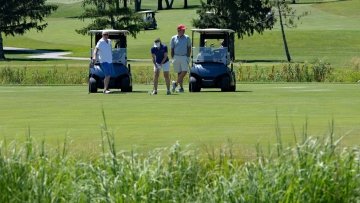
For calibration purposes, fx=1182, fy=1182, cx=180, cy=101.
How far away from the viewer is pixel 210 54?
115 ft

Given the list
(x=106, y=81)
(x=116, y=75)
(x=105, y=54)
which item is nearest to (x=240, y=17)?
(x=116, y=75)

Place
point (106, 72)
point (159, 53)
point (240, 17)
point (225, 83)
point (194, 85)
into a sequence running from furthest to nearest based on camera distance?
point (240, 17) → point (225, 83) → point (194, 85) → point (159, 53) → point (106, 72)

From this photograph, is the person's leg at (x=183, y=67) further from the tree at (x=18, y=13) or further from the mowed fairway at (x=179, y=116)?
the tree at (x=18, y=13)

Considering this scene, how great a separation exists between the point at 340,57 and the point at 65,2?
9424 cm

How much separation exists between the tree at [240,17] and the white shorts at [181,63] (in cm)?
6065

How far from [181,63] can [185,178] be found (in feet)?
68.1

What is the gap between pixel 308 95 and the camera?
102 feet

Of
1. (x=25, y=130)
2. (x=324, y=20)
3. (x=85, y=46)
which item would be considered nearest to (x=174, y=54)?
(x=25, y=130)

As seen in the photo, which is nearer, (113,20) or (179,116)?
(179,116)

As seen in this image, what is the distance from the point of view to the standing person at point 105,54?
3222cm

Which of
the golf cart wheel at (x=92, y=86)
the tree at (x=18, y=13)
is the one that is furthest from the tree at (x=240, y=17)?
the golf cart wheel at (x=92, y=86)

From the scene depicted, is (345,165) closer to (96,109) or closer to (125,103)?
(96,109)

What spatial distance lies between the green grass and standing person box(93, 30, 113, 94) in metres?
41.9

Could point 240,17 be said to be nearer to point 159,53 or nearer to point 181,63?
point 181,63
